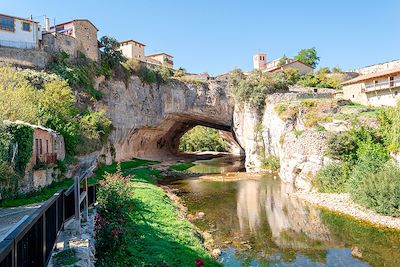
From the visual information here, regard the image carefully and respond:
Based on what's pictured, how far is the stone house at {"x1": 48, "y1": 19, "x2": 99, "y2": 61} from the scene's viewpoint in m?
37.5

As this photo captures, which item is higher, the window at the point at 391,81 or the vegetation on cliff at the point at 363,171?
the window at the point at 391,81

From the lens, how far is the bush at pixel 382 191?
705 inches

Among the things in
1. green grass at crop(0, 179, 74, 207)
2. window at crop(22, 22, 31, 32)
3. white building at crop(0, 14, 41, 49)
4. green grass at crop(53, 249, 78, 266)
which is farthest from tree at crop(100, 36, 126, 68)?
green grass at crop(53, 249, 78, 266)

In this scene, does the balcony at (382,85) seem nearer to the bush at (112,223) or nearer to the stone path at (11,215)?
the bush at (112,223)

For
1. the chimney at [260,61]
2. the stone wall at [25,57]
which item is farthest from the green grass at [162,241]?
the chimney at [260,61]

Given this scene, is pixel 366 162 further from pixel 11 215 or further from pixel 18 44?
pixel 18 44

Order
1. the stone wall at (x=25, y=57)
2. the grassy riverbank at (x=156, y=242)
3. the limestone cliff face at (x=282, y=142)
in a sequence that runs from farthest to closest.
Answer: the stone wall at (x=25, y=57) → the limestone cliff face at (x=282, y=142) → the grassy riverbank at (x=156, y=242)

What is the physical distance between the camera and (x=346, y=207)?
66.9 feet

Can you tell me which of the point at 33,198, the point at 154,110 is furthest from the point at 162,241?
the point at 154,110

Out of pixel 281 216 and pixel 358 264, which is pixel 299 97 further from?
pixel 358 264

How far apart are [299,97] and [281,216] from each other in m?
23.2

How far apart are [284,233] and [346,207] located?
586 centimetres

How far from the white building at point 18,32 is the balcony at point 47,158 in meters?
18.4

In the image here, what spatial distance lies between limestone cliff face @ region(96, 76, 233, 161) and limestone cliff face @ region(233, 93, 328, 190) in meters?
4.40
